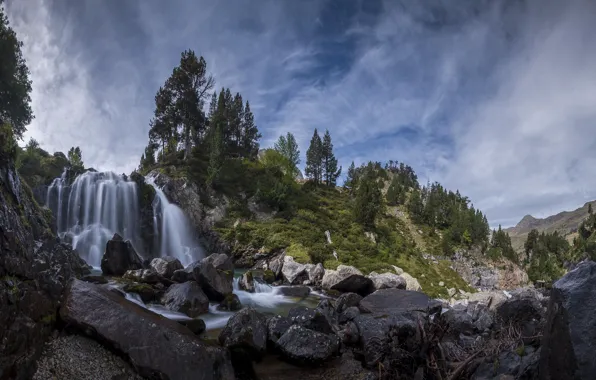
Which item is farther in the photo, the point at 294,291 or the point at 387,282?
the point at 387,282

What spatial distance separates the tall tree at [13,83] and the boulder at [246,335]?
3953cm

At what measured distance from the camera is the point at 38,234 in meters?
18.0

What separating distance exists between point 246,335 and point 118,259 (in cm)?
1621

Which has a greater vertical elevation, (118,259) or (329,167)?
(329,167)

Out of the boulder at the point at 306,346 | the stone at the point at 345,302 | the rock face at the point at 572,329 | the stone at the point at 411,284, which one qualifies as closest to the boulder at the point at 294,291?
the stone at the point at 345,302

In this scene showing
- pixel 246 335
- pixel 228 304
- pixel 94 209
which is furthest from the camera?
pixel 94 209

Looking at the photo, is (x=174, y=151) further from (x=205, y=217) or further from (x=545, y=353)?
(x=545, y=353)

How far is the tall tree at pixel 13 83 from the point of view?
35844 millimetres

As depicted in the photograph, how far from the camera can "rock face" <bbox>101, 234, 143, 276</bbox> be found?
72.0 ft

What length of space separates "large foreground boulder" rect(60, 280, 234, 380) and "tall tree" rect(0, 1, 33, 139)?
1546 inches

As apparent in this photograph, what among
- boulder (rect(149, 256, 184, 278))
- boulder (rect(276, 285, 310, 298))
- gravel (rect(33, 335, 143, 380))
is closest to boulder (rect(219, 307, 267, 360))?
gravel (rect(33, 335, 143, 380))

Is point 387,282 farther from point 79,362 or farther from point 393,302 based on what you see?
point 79,362

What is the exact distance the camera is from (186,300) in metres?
15.5

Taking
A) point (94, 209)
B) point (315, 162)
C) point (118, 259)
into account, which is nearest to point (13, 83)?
point (94, 209)
